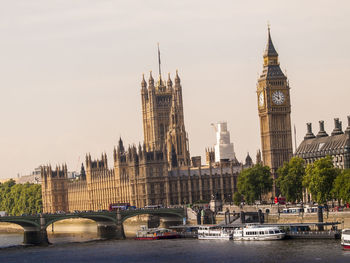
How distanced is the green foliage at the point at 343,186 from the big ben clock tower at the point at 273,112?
4322cm

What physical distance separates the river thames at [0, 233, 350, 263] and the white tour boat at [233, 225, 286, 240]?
178 centimetres

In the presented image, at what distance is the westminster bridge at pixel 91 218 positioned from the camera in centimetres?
15038

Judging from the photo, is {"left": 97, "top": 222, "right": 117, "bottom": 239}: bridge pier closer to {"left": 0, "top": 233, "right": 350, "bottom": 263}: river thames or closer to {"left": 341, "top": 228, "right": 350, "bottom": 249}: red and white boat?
{"left": 0, "top": 233, "right": 350, "bottom": 263}: river thames

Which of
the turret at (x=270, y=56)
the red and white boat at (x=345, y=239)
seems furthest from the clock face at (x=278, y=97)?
the red and white boat at (x=345, y=239)

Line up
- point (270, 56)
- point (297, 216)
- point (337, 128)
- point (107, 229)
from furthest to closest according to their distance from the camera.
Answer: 1. point (270, 56)
2. point (337, 128)
3. point (107, 229)
4. point (297, 216)

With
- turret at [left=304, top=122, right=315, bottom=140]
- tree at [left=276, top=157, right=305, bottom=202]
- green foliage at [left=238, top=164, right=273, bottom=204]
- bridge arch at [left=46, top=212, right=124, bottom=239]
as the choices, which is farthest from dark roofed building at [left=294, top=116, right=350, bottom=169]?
bridge arch at [left=46, top=212, right=124, bottom=239]

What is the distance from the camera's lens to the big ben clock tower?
185 m

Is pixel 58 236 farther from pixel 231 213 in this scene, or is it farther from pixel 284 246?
pixel 284 246

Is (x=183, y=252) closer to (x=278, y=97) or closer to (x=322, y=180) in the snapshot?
(x=322, y=180)

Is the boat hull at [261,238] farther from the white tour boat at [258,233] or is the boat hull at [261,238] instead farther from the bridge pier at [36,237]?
the bridge pier at [36,237]

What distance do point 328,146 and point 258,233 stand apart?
44.6 meters

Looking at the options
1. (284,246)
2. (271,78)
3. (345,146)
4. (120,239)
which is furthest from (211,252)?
(271,78)

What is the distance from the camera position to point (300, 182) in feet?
526

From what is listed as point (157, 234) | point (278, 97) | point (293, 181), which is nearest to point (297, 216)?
point (157, 234)
